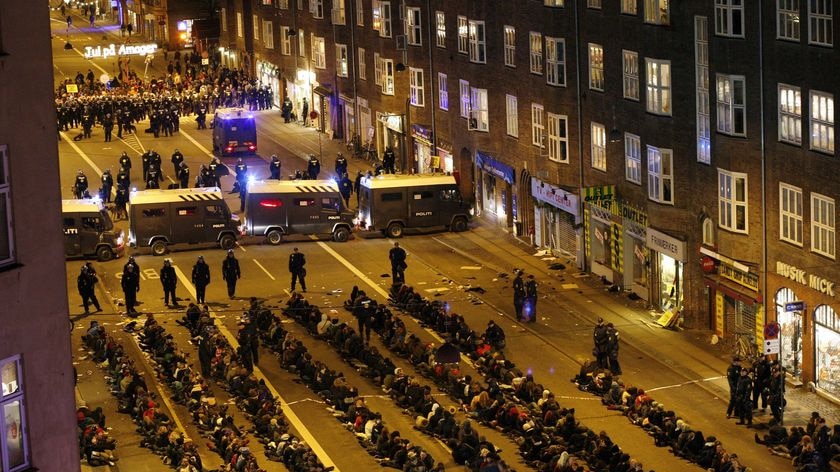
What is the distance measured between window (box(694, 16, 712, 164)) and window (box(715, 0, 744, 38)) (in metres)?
0.91

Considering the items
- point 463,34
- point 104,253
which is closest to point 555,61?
point 463,34

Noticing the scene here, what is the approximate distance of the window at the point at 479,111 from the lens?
70.9 meters

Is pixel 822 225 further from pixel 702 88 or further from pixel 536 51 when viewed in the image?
pixel 536 51

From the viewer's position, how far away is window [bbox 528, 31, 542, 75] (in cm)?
6475

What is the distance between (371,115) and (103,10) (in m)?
93.9

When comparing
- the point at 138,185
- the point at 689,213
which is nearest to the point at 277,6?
the point at 138,185

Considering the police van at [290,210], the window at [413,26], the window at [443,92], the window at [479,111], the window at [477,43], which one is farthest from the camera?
the window at [413,26]

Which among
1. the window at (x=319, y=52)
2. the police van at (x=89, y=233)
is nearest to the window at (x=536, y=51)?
the police van at (x=89, y=233)

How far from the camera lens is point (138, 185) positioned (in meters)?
81.1

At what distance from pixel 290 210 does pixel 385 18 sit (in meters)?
19.6

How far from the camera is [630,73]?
56938mm

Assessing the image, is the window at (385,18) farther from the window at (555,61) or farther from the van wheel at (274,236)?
the window at (555,61)

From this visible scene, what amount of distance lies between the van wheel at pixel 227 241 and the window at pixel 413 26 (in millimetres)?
16620

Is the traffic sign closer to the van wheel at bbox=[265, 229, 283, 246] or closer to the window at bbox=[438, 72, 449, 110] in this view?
the van wheel at bbox=[265, 229, 283, 246]
